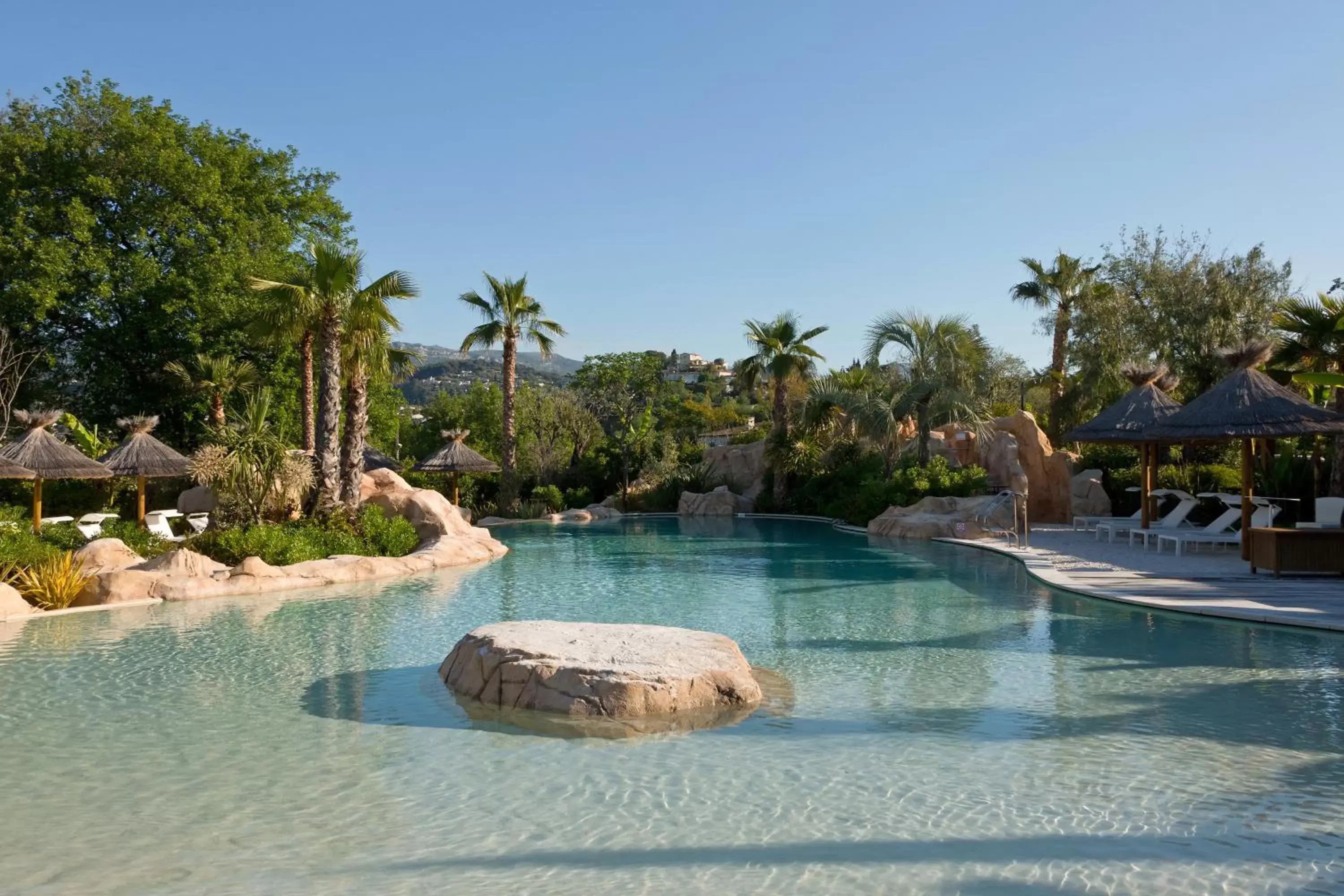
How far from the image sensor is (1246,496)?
14.2 meters

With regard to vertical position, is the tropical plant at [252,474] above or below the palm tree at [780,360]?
below

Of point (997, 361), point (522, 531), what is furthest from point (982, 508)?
point (997, 361)

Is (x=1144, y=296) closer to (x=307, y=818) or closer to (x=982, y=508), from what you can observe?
(x=982, y=508)

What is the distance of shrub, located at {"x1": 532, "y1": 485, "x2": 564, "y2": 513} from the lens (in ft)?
96.5

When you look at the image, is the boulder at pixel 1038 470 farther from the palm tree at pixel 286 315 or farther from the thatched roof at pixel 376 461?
the palm tree at pixel 286 315

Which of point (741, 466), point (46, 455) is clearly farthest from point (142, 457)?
point (741, 466)

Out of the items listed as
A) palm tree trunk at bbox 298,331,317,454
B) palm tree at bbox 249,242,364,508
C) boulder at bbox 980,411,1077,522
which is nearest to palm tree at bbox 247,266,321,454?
palm tree at bbox 249,242,364,508

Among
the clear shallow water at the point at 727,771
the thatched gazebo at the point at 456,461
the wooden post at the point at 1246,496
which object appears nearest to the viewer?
the clear shallow water at the point at 727,771

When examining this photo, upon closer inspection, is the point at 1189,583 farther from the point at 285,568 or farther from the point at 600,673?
the point at 285,568

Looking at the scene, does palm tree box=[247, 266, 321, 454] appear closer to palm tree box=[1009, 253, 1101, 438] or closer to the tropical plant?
the tropical plant

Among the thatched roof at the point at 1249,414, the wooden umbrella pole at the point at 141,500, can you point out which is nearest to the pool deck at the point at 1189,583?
the thatched roof at the point at 1249,414

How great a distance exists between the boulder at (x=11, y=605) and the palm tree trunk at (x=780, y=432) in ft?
66.1

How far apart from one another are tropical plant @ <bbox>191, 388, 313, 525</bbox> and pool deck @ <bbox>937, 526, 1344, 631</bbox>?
12.4 m

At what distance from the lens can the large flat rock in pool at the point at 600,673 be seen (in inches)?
271
